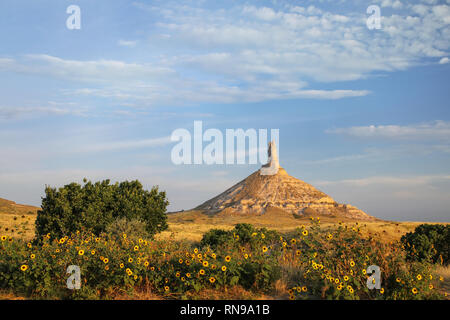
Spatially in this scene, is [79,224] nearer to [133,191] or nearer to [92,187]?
[92,187]

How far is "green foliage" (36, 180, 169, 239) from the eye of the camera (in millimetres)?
23984

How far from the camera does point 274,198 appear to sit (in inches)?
3723

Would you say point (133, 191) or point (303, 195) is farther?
point (303, 195)

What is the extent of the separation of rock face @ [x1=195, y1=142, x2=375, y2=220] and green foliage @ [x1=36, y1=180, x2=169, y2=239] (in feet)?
209

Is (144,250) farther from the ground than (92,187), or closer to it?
closer to it

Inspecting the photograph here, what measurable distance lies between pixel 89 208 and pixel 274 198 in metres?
73.5

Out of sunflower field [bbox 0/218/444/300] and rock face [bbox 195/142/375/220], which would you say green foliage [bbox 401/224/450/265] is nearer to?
sunflower field [bbox 0/218/444/300]

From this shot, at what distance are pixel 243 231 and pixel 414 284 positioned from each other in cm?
1199

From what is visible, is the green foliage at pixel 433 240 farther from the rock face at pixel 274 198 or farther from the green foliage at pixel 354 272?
the rock face at pixel 274 198

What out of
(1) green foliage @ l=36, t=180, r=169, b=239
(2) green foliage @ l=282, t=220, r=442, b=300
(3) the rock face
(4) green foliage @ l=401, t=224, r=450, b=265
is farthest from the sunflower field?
(3) the rock face
